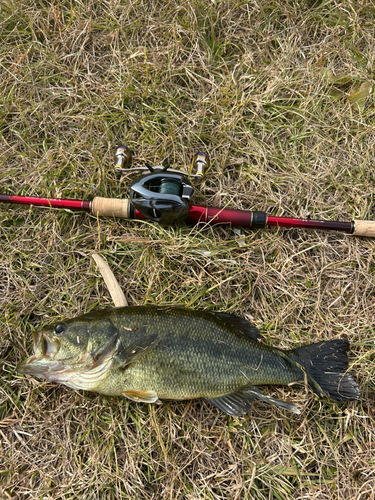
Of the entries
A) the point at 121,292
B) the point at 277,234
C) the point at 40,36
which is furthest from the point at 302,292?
the point at 40,36

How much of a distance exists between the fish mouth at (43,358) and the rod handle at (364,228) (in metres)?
2.49

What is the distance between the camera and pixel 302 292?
2889mm

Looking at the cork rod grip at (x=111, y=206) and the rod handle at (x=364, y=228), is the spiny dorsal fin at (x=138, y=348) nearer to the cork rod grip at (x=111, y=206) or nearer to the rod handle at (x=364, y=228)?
the cork rod grip at (x=111, y=206)

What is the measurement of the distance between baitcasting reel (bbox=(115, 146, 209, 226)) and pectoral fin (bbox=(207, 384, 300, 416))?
1395 mm

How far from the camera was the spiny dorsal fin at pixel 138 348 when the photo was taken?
2.28m

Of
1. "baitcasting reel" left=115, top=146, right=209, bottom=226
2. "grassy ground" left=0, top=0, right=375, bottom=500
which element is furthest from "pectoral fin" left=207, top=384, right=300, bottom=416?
"baitcasting reel" left=115, top=146, right=209, bottom=226

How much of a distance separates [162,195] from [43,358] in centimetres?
141

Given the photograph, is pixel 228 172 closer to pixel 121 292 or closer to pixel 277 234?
pixel 277 234

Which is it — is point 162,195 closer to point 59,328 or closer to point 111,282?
point 111,282

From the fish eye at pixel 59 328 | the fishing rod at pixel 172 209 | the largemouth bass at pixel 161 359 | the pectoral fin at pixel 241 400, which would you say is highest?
the fishing rod at pixel 172 209

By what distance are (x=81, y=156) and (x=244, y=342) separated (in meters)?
2.17

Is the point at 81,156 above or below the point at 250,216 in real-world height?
above

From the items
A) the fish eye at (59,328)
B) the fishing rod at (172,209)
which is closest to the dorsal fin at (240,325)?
the fishing rod at (172,209)

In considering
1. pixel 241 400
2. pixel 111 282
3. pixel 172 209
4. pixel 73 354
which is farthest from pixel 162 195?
pixel 241 400
